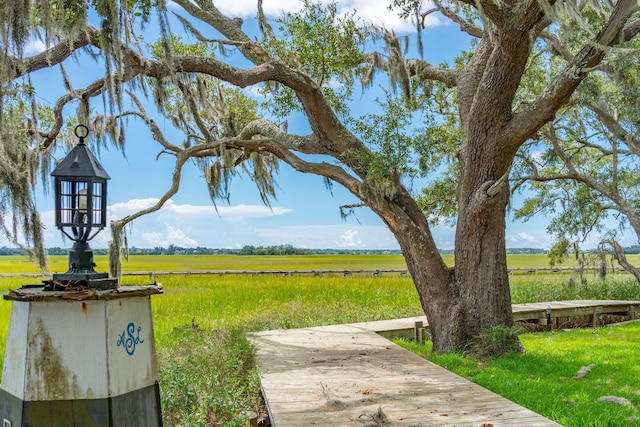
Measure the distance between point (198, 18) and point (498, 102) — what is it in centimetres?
437

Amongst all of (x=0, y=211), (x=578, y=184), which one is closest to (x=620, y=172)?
(x=578, y=184)

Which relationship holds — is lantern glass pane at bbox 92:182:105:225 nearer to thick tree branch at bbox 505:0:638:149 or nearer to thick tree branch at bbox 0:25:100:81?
thick tree branch at bbox 0:25:100:81

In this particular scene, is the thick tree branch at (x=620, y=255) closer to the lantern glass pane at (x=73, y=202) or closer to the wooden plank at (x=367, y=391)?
the wooden plank at (x=367, y=391)

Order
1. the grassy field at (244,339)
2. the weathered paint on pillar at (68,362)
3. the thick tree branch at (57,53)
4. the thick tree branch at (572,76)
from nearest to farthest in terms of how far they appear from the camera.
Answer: the weathered paint on pillar at (68,362), the grassy field at (244,339), the thick tree branch at (57,53), the thick tree branch at (572,76)

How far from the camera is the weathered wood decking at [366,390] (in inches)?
153

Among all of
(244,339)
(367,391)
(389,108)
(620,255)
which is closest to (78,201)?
(367,391)

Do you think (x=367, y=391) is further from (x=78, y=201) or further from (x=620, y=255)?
(x=620, y=255)

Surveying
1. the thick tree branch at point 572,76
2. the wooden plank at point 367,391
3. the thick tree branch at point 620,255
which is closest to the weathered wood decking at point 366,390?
the wooden plank at point 367,391

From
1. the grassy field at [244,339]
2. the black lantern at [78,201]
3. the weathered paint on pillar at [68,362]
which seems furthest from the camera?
the grassy field at [244,339]

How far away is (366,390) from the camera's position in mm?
4711

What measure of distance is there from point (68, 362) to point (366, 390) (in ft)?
9.32

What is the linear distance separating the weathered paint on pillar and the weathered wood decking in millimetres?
1541

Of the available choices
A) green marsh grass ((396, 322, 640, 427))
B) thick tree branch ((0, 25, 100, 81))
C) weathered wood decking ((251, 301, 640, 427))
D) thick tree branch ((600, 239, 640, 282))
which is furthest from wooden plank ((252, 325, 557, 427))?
thick tree branch ((600, 239, 640, 282))

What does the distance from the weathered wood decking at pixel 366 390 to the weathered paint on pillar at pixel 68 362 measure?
5.06ft
